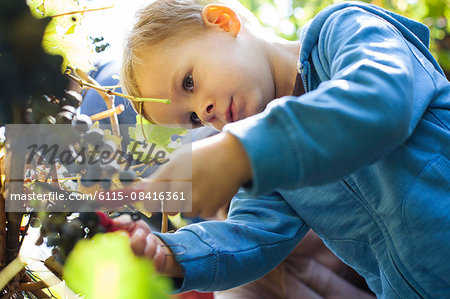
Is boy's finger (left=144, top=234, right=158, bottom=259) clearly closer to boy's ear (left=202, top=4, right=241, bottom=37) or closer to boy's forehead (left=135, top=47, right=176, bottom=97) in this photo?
boy's forehead (left=135, top=47, right=176, bottom=97)

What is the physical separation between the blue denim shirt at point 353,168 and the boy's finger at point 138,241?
9cm

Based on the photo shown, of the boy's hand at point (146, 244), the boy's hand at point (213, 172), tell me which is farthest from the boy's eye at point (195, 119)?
the boy's hand at point (213, 172)

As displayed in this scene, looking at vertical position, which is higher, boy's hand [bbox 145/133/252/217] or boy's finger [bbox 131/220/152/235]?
boy's hand [bbox 145/133/252/217]

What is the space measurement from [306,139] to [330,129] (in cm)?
3

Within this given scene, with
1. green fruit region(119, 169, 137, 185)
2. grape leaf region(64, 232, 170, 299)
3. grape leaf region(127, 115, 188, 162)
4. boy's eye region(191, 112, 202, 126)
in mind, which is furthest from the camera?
boy's eye region(191, 112, 202, 126)

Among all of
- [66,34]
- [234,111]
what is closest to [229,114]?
[234,111]

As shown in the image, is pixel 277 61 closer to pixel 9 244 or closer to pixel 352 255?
pixel 352 255

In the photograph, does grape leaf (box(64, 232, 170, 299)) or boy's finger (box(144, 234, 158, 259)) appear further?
boy's finger (box(144, 234, 158, 259))

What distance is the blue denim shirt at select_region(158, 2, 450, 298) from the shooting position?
412 mm

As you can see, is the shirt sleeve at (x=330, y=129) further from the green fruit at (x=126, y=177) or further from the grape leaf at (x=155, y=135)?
the grape leaf at (x=155, y=135)

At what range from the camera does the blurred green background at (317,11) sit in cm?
219

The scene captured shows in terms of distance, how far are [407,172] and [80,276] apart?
1.87 feet

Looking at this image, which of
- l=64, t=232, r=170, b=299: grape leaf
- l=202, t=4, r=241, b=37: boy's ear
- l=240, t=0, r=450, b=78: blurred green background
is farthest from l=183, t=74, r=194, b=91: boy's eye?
l=240, t=0, r=450, b=78: blurred green background

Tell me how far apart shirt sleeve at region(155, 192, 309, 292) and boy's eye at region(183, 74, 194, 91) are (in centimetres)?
25
